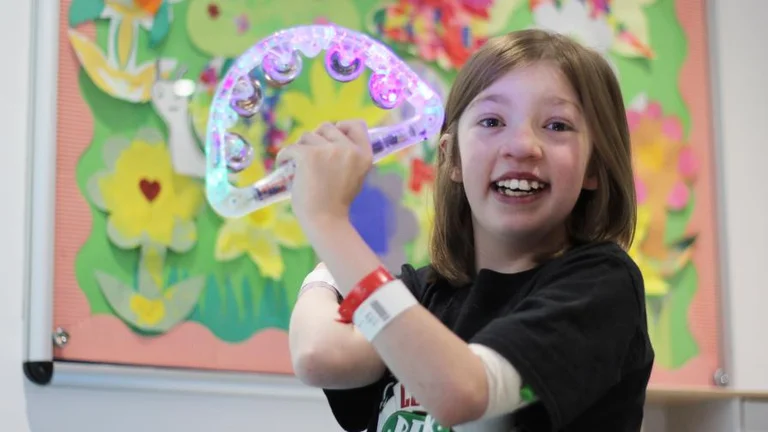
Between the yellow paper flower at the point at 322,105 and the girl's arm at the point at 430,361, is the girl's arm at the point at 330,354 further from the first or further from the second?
the yellow paper flower at the point at 322,105

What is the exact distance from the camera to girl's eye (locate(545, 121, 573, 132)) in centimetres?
93

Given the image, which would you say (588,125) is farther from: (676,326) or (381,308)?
(676,326)

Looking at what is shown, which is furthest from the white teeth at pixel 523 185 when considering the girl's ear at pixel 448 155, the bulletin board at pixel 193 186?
the bulletin board at pixel 193 186

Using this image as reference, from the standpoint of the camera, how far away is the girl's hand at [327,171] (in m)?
0.81

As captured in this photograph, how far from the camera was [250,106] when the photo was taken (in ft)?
3.31

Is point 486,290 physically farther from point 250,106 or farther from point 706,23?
point 706,23

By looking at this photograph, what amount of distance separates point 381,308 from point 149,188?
1.17m

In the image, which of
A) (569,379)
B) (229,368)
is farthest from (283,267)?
(569,379)

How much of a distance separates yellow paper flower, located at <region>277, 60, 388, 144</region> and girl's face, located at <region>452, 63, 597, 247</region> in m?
1.02

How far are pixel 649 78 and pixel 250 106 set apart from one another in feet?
4.97

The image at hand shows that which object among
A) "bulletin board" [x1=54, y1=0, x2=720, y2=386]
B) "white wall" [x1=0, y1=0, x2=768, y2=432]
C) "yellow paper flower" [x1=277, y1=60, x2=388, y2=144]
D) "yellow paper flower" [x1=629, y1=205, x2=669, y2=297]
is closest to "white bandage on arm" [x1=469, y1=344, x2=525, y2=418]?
"bulletin board" [x1=54, y1=0, x2=720, y2=386]

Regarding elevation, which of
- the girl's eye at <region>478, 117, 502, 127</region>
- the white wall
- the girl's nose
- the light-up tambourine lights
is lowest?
the white wall

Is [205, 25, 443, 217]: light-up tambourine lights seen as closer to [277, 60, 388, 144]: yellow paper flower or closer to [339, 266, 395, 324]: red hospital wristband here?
[339, 266, 395, 324]: red hospital wristband

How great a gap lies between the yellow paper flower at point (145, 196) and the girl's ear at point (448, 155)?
900 millimetres
